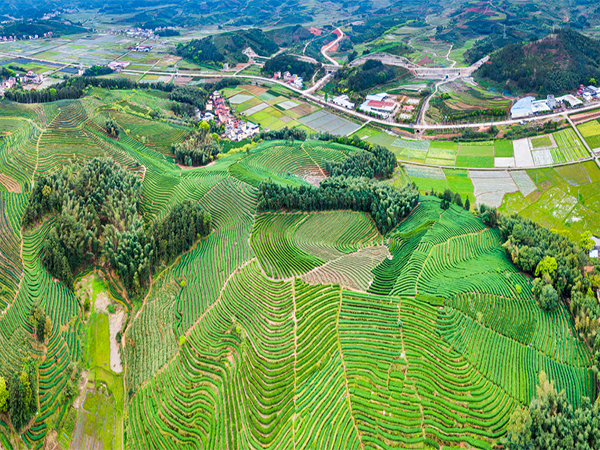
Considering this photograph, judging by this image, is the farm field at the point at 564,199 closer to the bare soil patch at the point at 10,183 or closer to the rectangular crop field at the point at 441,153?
the rectangular crop field at the point at 441,153

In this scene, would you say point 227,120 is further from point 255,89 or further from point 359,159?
point 359,159

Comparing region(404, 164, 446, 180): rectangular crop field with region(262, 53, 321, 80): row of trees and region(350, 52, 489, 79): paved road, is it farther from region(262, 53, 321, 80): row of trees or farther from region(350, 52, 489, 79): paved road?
region(262, 53, 321, 80): row of trees

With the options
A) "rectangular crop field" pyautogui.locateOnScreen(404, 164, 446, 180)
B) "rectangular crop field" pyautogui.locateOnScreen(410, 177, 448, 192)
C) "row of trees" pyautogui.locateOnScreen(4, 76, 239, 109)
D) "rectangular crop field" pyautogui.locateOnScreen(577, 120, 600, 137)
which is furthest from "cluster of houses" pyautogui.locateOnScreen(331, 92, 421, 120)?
"row of trees" pyautogui.locateOnScreen(4, 76, 239, 109)

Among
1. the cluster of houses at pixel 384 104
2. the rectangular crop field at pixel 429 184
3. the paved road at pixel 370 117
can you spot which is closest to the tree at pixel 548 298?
the rectangular crop field at pixel 429 184

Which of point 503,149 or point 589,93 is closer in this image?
point 503,149

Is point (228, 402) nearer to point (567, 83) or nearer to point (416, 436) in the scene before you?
point (416, 436)

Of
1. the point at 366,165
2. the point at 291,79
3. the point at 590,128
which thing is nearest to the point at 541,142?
the point at 590,128

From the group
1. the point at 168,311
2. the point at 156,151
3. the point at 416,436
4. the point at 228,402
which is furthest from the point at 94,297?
the point at 156,151
